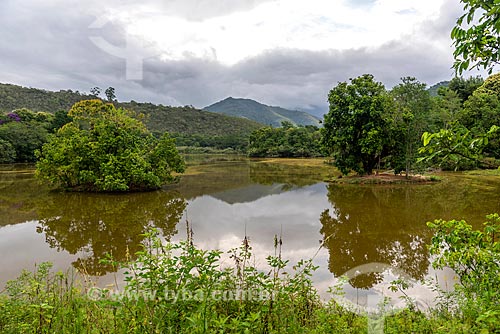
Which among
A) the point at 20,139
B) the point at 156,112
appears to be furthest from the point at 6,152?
the point at 156,112

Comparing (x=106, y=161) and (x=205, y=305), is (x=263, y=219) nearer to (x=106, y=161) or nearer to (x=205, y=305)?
(x=205, y=305)

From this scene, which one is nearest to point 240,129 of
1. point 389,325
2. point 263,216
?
point 263,216

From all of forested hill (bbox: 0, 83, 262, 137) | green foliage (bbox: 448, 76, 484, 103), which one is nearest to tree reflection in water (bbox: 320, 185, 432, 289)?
green foliage (bbox: 448, 76, 484, 103)

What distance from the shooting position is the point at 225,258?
683cm

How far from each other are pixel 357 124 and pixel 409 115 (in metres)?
3.27

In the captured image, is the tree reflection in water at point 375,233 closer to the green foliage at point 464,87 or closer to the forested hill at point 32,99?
the green foliage at point 464,87

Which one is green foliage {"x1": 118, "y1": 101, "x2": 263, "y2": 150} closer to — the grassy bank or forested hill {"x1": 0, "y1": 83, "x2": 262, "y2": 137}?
forested hill {"x1": 0, "y1": 83, "x2": 262, "y2": 137}

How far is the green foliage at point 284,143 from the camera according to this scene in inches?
1889

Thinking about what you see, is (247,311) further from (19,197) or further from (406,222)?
(19,197)

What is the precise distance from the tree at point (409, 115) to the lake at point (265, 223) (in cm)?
358

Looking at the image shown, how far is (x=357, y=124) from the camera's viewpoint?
22062mm

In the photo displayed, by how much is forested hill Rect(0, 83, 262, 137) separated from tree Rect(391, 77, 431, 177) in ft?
168

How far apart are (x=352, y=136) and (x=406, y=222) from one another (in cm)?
1199

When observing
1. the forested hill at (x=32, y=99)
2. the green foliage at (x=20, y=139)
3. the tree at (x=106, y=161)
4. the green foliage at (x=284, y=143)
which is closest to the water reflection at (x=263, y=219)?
the tree at (x=106, y=161)
